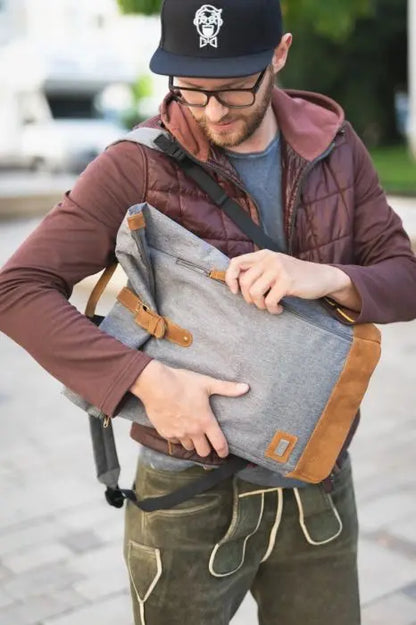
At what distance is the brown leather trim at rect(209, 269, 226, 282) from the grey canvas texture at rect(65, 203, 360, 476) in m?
0.01

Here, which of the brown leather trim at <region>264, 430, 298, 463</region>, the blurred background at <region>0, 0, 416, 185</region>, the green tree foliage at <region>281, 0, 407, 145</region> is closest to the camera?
the brown leather trim at <region>264, 430, 298, 463</region>

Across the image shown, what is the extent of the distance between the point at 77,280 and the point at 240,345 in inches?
12.8

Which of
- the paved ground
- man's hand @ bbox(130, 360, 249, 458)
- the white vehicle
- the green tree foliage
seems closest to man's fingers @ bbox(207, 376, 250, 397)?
man's hand @ bbox(130, 360, 249, 458)

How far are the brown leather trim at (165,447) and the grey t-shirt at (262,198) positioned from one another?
0.03 meters

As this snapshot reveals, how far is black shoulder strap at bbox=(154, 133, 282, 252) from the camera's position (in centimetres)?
178

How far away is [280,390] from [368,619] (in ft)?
6.25

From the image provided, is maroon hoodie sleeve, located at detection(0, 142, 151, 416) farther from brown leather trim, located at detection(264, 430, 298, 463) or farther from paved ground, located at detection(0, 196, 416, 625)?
paved ground, located at detection(0, 196, 416, 625)

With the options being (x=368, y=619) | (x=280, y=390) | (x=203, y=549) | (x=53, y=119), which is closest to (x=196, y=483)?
(x=203, y=549)

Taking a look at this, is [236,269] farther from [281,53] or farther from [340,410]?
[281,53]

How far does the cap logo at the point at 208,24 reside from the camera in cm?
164

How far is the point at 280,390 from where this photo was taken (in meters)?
1.72

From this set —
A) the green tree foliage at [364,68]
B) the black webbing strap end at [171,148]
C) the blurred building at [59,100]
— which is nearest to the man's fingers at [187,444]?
the black webbing strap end at [171,148]

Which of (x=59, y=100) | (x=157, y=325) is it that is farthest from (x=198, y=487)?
(x=59, y=100)

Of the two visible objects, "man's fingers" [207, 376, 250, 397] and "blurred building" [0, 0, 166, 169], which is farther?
"blurred building" [0, 0, 166, 169]
